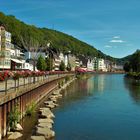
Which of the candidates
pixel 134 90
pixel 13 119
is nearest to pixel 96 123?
pixel 13 119

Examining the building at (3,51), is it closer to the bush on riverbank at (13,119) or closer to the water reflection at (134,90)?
the water reflection at (134,90)

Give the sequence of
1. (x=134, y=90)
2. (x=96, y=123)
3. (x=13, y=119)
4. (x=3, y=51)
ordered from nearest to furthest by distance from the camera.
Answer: (x=13, y=119) < (x=96, y=123) < (x=134, y=90) < (x=3, y=51)

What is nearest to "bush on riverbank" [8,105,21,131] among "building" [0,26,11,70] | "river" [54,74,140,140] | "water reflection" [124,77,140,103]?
"river" [54,74,140,140]

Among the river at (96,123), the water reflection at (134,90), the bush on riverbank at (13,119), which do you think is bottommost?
the river at (96,123)

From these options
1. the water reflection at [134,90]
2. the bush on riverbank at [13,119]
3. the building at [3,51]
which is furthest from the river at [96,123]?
the building at [3,51]

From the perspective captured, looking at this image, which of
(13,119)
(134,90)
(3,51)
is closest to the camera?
(13,119)

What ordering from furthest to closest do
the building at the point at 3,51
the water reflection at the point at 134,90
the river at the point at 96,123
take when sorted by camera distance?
the building at the point at 3,51
the water reflection at the point at 134,90
the river at the point at 96,123

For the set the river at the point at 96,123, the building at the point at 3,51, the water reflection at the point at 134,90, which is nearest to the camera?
the river at the point at 96,123

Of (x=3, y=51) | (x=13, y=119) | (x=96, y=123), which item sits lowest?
(x=96, y=123)

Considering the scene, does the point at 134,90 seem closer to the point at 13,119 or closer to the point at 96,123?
the point at 96,123

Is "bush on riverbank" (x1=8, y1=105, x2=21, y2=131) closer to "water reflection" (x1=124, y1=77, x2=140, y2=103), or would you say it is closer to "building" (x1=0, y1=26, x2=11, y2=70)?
"water reflection" (x1=124, y1=77, x2=140, y2=103)

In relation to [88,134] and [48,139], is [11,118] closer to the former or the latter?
[48,139]

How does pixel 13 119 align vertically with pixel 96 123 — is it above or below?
above

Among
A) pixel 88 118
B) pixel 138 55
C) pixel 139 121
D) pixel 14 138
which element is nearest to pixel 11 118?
pixel 14 138
